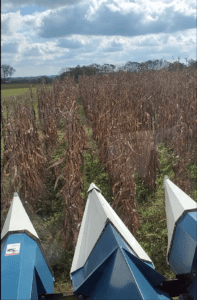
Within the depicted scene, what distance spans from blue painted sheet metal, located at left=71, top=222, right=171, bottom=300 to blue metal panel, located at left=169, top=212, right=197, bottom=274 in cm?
27

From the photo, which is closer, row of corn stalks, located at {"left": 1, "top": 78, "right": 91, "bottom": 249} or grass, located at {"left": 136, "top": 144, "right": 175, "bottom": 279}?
row of corn stalks, located at {"left": 1, "top": 78, "right": 91, "bottom": 249}

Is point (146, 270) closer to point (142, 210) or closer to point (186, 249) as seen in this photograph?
point (186, 249)

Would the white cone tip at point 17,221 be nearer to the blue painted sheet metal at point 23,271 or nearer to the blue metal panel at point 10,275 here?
the blue painted sheet metal at point 23,271

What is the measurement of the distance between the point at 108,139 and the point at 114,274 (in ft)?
8.12

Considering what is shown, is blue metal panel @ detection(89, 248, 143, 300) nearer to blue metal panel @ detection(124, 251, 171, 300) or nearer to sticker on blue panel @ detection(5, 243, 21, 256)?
blue metal panel @ detection(124, 251, 171, 300)

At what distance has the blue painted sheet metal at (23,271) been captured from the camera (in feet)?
3.09

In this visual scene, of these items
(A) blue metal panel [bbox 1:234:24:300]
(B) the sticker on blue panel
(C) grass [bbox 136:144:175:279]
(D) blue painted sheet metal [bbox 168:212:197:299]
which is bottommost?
(C) grass [bbox 136:144:175:279]

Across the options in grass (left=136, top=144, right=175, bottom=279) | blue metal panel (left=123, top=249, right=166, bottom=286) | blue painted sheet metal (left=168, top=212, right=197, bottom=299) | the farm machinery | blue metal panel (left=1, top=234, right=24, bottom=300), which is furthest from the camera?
grass (left=136, top=144, right=175, bottom=279)

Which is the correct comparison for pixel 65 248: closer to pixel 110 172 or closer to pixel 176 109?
pixel 110 172

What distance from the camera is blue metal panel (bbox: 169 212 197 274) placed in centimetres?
149

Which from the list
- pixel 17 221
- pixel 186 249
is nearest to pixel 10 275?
pixel 17 221

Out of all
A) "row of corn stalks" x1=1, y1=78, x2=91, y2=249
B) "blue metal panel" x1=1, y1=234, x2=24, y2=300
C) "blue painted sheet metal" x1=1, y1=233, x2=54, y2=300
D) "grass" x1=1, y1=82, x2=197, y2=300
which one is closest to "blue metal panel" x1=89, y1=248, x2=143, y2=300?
Result: "blue painted sheet metal" x1=1, y1=233, x2=54, y2=300

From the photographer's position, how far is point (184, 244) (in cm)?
157

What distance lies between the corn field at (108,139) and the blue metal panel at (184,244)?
970mm
